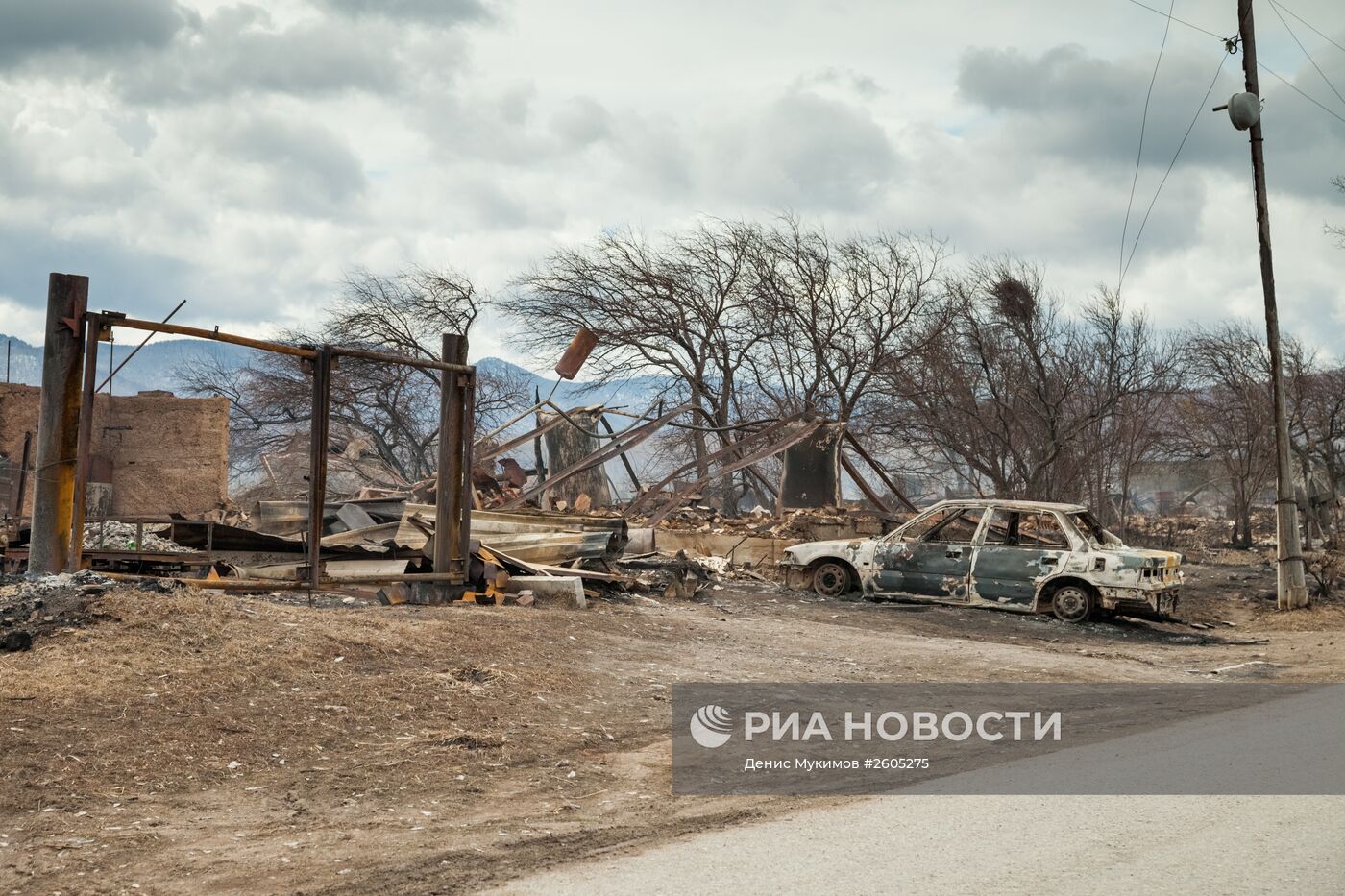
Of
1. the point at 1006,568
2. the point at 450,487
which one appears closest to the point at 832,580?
the point at 1006,568

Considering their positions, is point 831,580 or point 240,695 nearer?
point 240,695

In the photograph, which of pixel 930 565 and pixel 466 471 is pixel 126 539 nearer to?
pixel 466 471

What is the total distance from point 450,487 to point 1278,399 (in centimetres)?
1258

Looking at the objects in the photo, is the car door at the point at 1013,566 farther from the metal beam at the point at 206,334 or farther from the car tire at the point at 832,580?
the metal beam at the point at 206,334

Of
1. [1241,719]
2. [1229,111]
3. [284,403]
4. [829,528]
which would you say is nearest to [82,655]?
[1241,719]

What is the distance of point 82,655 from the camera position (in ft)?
23.3

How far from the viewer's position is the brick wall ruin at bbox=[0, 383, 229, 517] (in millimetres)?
22531

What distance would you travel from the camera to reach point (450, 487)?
1171 cm

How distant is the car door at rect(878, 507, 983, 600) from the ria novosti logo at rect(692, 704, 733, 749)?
7.53 metres

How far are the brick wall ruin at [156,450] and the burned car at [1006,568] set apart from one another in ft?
41.7

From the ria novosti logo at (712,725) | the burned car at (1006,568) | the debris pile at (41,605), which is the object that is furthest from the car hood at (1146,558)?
the debris pile at (41,605)

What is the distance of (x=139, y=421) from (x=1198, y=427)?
30453mm

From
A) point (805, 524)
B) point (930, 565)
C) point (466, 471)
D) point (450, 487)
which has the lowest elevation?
point (930, 565)

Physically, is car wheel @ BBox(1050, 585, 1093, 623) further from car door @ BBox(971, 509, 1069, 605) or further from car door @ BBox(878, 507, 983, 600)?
car door @ BBox(878, 507, 983, 600)
